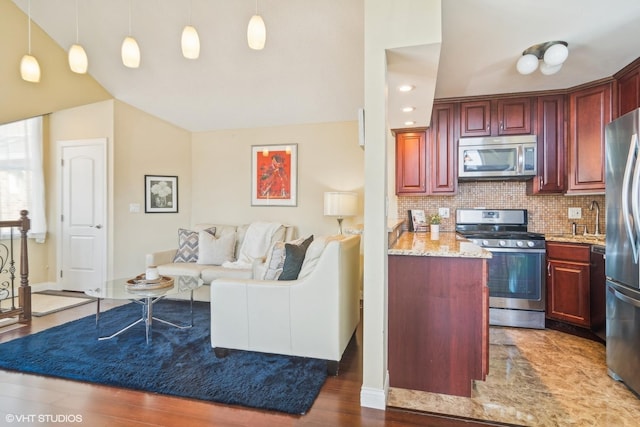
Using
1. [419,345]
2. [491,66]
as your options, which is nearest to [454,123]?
[491,66]

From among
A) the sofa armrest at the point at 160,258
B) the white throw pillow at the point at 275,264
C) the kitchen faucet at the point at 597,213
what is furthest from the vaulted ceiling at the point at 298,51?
the sofa armrest at the point at 160,258

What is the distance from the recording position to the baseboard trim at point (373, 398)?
1946 millimetres

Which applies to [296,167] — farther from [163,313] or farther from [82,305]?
[82,305]

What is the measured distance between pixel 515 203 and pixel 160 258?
4333mm

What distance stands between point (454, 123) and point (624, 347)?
2.46m

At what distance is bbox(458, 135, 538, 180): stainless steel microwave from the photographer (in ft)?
11.4

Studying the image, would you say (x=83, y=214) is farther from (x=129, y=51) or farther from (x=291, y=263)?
(x=291, y=263)

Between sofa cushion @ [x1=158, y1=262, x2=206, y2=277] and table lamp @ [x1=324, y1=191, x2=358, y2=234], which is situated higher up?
table lamp @ [x1=324, y1=191, x2=358, y2=234]

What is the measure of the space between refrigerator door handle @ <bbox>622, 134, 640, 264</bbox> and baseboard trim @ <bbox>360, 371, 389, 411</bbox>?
1718mm

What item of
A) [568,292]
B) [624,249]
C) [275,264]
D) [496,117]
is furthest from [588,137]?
[275,264]

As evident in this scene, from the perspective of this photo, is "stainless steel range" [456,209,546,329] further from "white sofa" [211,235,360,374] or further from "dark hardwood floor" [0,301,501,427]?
"dark hardwood floor" [0,301,501,427]

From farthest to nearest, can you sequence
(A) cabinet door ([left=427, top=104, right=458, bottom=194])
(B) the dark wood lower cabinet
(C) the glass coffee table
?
(A) cabinet door ([left=427, top=104, right=458, bottom=194]) → (C) the glass coffee table → (B) the dark wood lower cabinet

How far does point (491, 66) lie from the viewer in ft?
9.38

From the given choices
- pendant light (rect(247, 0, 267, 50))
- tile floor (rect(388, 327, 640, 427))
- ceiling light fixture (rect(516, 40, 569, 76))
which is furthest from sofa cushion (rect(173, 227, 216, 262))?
A: ceiling light fixture (rect(516, 40, 569, 76))
